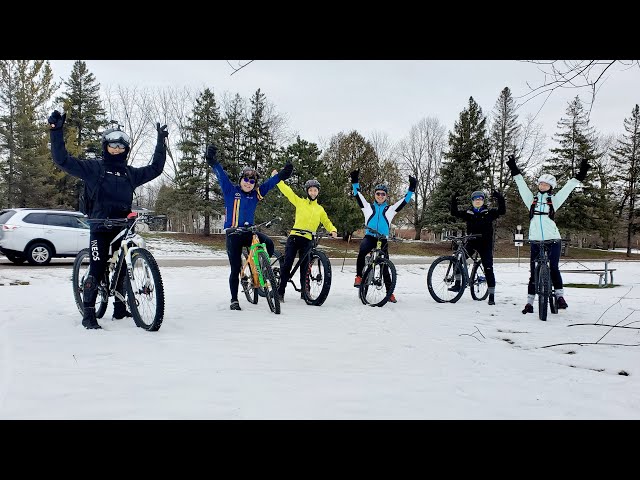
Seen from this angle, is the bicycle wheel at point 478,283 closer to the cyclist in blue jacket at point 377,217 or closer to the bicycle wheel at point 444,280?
the bicycle wheel at point 444,280

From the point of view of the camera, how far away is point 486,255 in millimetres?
6875

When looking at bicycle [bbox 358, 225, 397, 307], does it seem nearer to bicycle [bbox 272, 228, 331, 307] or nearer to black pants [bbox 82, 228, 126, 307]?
bicycle [bbox 272, 228, 331, 307]

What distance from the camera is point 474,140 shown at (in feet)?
108

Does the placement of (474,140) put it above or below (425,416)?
above

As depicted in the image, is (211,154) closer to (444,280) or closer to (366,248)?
(366,248)

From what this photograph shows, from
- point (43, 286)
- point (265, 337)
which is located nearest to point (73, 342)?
point (265, 337)

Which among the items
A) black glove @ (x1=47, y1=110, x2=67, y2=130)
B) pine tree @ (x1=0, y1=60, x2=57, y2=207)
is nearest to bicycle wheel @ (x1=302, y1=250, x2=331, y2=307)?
black glove @ (x1=47, y1=110, x2=67, y2=130)

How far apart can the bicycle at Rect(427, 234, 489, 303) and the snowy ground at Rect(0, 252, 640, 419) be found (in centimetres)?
118

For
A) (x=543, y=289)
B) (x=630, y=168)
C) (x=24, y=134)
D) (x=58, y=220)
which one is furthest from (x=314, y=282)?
(x=630, y=168)

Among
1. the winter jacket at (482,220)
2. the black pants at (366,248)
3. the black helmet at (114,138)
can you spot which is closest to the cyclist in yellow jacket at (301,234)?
the black pants at (366,248)

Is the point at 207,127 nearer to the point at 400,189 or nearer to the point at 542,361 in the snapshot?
the point at 400,189

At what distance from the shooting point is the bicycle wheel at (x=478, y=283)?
7059mm

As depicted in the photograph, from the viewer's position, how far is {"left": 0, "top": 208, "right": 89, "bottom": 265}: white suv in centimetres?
1173
